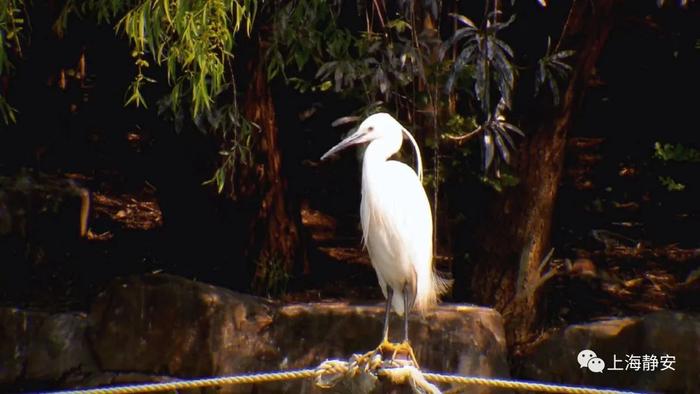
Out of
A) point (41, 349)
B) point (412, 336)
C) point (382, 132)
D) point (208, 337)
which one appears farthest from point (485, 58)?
point (41, 349)

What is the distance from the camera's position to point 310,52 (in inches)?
163

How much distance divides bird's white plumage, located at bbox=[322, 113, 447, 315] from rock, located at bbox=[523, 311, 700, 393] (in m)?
0.63

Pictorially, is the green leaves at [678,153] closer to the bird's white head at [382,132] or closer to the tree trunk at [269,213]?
the tree trunk at [269,213]

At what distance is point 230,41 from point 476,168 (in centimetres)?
129

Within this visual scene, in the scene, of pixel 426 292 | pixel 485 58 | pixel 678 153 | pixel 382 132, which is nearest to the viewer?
pixel 485 58

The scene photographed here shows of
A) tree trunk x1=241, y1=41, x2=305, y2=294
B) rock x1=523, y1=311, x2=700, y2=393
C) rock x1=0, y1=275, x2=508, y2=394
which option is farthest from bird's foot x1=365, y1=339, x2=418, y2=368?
tree trunk x1=241, y1=41, x2=305, y2=294

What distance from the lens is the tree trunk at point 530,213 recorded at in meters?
4.26

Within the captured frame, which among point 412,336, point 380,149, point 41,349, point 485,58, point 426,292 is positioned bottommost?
point 41,349

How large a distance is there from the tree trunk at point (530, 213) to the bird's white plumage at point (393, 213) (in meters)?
0.70

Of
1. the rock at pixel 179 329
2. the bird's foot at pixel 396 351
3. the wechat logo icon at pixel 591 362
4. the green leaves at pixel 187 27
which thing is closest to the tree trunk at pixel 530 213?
the wechat logo icon at pixel 591 362

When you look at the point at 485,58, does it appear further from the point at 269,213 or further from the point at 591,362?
the point at 269,213

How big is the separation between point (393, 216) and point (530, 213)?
929 millimetres

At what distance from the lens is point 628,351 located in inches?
161

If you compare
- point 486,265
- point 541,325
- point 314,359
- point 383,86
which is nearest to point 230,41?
point 383,86
